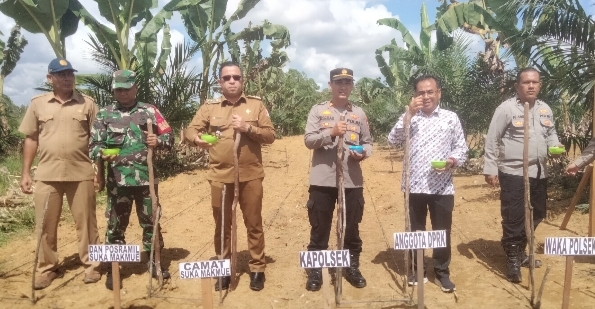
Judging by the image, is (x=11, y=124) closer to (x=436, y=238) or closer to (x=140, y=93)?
(x=140, y=93)

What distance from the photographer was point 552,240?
9.52ft

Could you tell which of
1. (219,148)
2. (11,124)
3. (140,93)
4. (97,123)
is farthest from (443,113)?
(11,124)

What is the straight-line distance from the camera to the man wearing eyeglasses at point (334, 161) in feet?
11.5

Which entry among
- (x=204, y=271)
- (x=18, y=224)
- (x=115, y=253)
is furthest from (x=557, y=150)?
(x=18, y=224)

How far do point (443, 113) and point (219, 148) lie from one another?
180 cm

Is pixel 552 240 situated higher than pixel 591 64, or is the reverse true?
pixel 591 64

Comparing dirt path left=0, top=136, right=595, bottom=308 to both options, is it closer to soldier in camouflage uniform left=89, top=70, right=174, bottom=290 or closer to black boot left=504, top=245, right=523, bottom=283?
black boot left=504, top=245, right=523, bottom=283

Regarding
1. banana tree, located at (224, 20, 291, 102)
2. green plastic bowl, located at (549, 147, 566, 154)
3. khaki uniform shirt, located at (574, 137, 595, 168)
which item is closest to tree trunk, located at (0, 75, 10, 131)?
banana tree, located at (224, 20, 291, 102)

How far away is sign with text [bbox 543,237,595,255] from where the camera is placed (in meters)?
2.88

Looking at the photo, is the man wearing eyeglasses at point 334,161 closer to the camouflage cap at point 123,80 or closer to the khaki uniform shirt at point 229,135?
the khaki uniform shirt at point 229,135

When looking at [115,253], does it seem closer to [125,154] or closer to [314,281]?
[125,154]

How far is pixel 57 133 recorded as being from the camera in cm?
384

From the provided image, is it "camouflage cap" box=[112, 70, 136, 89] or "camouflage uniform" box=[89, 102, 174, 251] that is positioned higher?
"camouflage cap" box=[112, 70, 136, 89]

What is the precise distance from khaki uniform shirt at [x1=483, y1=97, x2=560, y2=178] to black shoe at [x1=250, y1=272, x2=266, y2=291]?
210 cm
